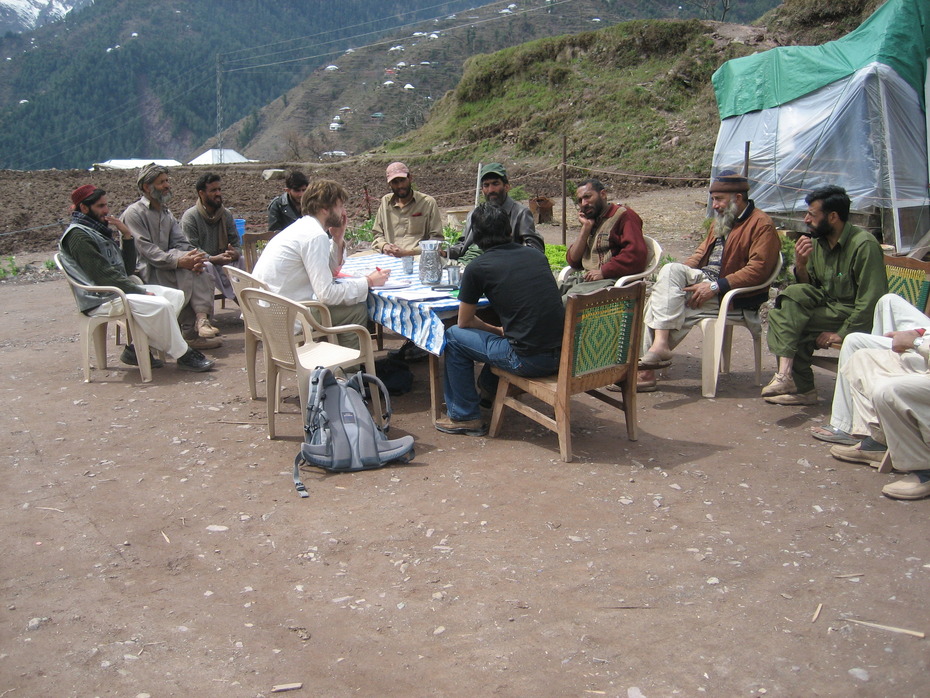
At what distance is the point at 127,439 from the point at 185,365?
55.2 inches

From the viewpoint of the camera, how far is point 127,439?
4656 mm

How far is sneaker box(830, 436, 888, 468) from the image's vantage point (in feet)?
13.0

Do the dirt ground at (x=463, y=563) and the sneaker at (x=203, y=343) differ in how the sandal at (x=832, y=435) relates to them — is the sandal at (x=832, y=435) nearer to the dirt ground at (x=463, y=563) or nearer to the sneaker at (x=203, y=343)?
the dirt ground at (x=463, y=563)

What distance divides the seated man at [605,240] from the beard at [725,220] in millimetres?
528

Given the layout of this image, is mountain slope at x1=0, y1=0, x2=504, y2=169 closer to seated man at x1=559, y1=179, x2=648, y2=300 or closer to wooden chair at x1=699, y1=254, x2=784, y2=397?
seated man at x1=559, y1=179, x2=648, y2=300

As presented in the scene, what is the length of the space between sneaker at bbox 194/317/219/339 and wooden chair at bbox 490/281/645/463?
322cm

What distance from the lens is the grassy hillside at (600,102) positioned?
26.5 m

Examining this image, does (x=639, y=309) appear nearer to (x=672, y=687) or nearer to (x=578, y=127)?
(x=672, y=687)

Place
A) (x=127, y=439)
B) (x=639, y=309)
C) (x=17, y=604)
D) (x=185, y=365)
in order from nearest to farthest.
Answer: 1. (x=17, y=604)
2. (x=639, y=309)
3. (x=127, y=439)
4. (x=185, y=365)

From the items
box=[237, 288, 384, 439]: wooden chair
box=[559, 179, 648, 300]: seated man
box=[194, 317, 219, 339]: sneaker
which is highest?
box=[559, 179, 648, 300]: seated man

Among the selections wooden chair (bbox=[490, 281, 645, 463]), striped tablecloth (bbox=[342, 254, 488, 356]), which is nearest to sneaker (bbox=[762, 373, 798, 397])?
wooden chair (bbox=[490, 281, 645, 463])

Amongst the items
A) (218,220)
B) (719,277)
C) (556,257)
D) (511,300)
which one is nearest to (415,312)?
(511,300)

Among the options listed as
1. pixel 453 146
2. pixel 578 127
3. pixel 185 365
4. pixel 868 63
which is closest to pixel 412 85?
pixel 453 146

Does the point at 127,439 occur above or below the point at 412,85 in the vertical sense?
below
